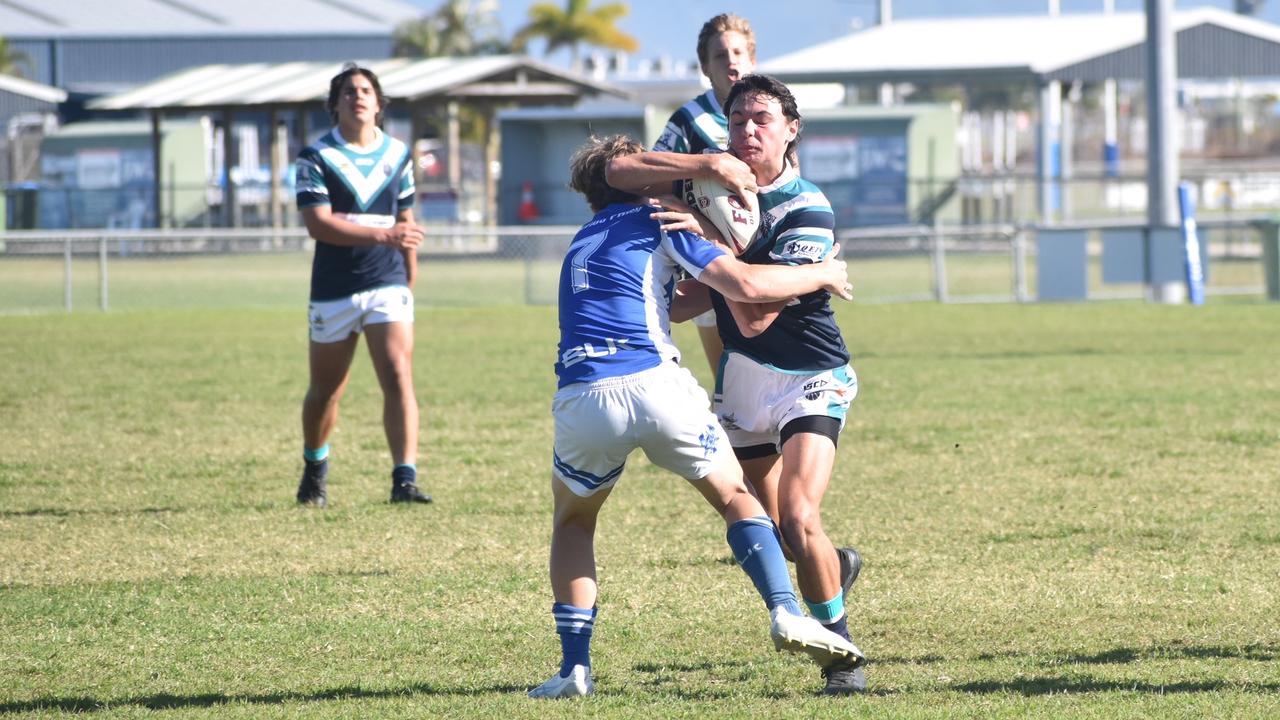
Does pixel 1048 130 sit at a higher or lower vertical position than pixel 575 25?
lower

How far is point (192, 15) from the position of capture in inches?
3361

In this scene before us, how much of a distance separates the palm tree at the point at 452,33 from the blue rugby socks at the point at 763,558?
7272cm

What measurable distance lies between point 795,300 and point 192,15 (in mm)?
85134

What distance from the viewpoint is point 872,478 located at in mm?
9641

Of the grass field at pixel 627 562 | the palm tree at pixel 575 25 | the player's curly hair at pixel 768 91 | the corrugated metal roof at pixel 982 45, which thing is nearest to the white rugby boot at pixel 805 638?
the grass field at pixel 627 562

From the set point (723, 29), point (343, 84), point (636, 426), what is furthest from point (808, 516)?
point (343, 84)

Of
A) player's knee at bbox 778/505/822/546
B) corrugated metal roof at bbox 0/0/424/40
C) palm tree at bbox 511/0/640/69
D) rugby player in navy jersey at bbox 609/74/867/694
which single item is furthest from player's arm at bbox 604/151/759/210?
palm tree at bbox 511/0/640/69

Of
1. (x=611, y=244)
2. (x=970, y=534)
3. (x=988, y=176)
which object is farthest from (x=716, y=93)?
(x=988, y=176)

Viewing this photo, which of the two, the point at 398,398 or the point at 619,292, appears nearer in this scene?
the point at 619,292

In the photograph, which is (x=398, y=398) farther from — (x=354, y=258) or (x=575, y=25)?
(x=575, y=25)

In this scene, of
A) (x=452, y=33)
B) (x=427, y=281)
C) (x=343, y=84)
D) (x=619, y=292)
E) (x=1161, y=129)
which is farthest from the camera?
(x=452, y=33)

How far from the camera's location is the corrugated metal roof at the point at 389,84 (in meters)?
38.7

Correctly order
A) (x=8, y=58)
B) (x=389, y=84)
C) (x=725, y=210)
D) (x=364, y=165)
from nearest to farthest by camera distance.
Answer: (x=725, y=210), (x=364, y=165), (x=389, y=84), (x=8, y=58)

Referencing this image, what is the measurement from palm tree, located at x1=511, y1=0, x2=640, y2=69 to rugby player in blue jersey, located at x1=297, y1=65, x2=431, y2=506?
7298cm
